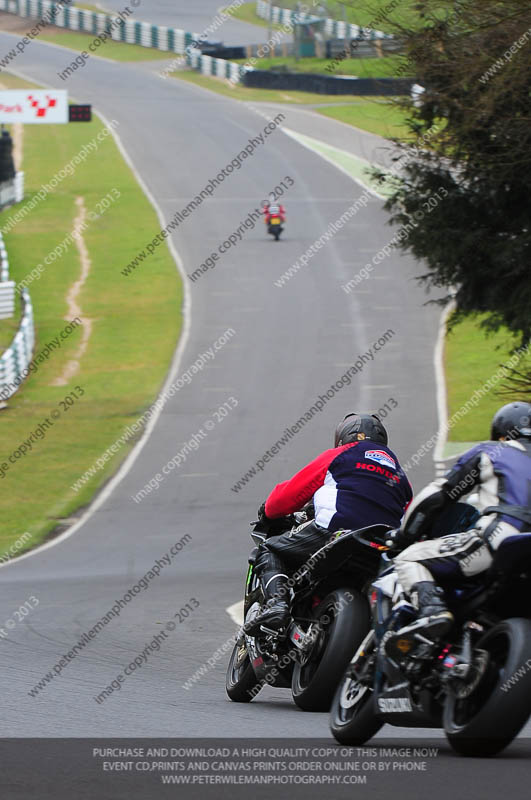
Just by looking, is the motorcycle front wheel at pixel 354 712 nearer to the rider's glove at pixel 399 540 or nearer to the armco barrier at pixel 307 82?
the rider's glove at pixel 399 540

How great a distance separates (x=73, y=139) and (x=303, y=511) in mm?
53941

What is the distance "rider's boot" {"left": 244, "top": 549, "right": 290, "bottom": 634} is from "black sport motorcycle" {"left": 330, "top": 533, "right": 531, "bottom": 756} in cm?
104

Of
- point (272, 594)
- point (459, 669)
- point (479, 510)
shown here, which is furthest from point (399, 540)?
point (272, 594)

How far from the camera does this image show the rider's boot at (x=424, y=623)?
17.5 ft

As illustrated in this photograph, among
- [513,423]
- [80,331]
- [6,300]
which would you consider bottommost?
[80,331]

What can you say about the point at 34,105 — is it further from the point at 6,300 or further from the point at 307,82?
the point at 307,82

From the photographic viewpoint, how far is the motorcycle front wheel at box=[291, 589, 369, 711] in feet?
21.2

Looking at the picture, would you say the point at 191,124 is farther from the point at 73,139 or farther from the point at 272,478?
the point at 272,478

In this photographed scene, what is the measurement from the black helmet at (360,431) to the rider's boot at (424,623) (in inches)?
68.9

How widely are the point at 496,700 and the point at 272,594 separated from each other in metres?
2.53

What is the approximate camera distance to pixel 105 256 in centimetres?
4047

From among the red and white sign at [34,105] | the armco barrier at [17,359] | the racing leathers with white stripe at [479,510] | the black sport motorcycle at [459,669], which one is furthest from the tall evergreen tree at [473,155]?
the red and white sign at [34,105]

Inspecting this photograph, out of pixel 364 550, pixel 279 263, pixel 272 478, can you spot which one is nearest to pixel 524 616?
pixel 364 550

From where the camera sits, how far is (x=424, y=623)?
17.7 ft
